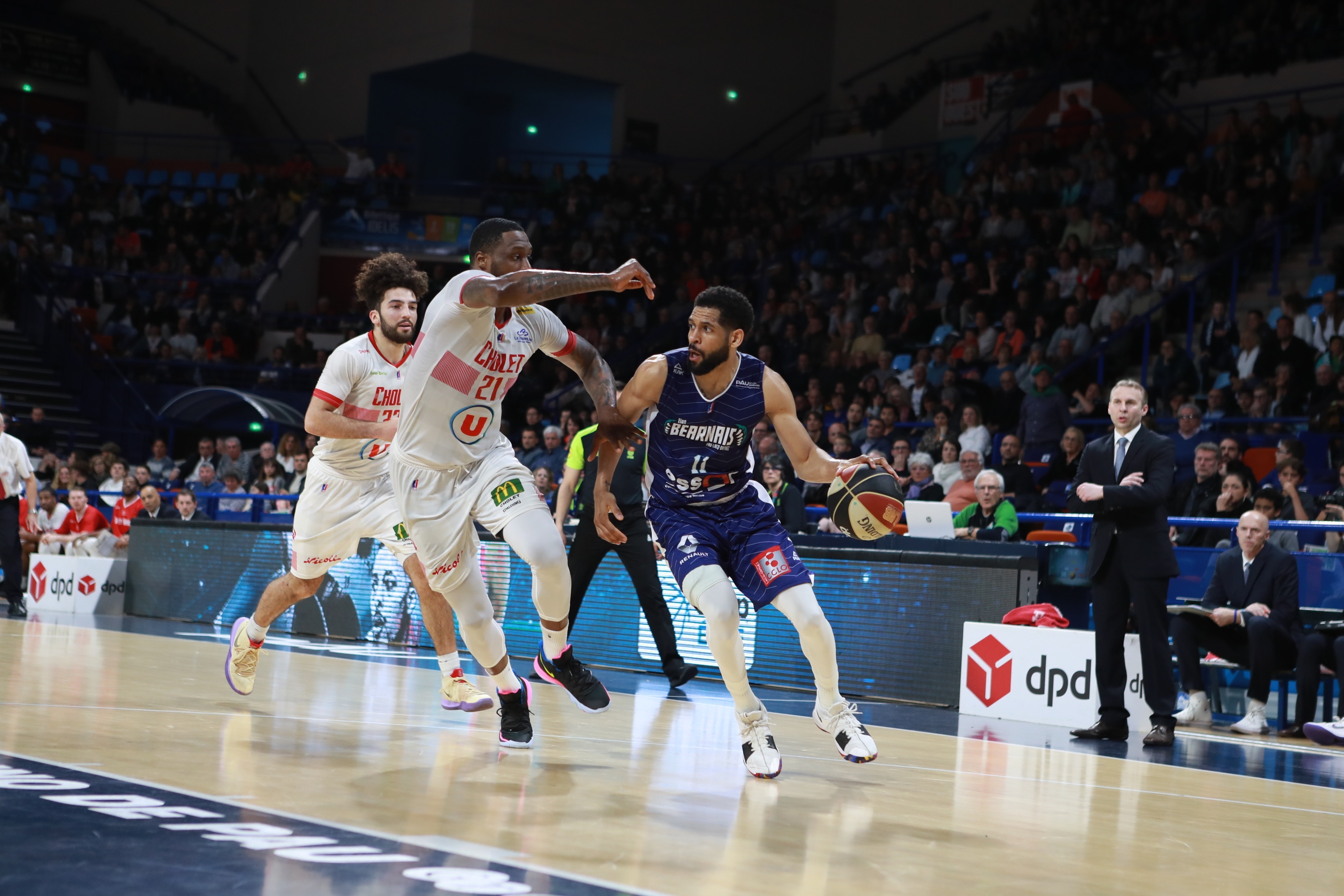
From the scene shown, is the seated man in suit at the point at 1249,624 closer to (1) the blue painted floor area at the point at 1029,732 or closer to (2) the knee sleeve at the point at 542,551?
(1) the blue painted floor area at the point at 1029,732

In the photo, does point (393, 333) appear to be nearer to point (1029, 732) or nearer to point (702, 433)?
point (702, 433)

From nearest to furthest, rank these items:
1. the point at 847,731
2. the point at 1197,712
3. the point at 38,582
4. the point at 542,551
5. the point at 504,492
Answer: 1. the point at 847,731
2. the point at 542,551
3. the point at 504,492
4. the point at 1197,712
5. the point at 38,582

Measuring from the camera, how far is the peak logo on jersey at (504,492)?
552cm

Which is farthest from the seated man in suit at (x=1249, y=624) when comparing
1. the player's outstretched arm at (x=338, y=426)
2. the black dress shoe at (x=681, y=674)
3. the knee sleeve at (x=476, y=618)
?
the player's outstretched arm at (x=338, y=426)

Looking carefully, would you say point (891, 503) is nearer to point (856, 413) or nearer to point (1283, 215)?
point (856, 413)

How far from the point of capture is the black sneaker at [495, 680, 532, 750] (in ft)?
18.4

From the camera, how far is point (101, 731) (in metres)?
5.30

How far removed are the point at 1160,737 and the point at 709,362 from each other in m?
3.66

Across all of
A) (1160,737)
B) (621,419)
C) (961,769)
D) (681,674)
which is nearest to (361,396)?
(621,419)

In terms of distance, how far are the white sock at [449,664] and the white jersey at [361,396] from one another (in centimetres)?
105

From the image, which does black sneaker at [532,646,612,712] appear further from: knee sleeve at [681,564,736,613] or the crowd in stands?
the crowd in stands

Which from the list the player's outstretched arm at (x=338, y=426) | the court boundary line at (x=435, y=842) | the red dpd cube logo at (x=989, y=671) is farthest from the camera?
the red dpd cube logo at (x=989, y=671)

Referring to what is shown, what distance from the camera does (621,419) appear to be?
18.1 feet

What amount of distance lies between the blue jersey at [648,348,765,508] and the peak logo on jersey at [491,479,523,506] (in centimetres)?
60
